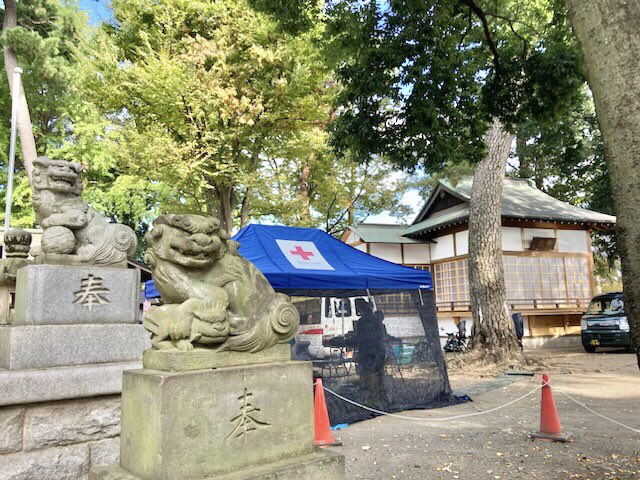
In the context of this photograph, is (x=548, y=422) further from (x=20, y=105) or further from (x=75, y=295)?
(x=20, y=105)

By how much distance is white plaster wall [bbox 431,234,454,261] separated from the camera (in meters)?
21.8

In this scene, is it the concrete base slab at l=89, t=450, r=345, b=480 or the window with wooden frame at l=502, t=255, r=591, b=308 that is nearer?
the concrete base slab at l=89, t=450, r=345, b=480

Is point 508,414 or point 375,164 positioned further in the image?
point 375,164

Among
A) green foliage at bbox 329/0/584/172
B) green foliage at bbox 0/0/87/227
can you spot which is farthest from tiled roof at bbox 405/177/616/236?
green foliage at bbox 0/0/87/227

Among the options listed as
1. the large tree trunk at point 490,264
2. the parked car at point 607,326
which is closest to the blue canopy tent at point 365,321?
the large tree trunk at point 490,264

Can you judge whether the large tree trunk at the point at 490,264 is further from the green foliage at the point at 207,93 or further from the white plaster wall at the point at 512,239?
the white plaster wall at the point at 512,239

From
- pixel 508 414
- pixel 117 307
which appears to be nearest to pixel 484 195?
pixel 508 414

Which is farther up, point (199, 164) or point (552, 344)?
Result: point (199, 164)

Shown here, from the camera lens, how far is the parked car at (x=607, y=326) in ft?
53.2

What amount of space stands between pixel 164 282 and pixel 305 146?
12.7 metres

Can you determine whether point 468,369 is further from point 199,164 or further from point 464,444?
point 199,164

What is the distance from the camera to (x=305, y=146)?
15.1 metres

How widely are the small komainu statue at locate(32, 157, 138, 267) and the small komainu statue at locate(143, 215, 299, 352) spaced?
1560 millimetres

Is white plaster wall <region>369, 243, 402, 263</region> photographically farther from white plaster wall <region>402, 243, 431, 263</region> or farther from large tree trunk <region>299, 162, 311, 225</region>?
large tree trunk <region>299, 162, 311, 225</region>
